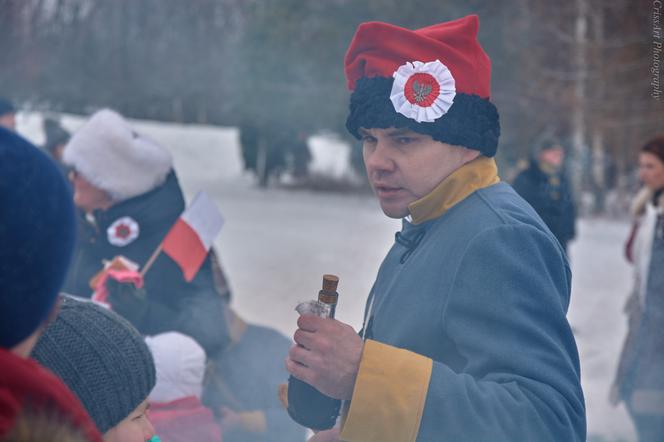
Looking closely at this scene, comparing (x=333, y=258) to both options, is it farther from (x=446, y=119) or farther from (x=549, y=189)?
(x=446, y=119)

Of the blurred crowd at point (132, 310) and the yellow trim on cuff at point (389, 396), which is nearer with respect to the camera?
the blurred crowd at point (132, 310)

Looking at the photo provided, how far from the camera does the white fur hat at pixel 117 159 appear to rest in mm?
3066

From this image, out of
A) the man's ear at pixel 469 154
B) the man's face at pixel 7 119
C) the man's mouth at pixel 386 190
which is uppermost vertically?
the man's ear at pixel 469 154

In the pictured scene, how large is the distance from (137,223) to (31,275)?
7.15 ft

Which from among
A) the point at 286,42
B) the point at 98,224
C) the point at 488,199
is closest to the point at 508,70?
the point at 286,42

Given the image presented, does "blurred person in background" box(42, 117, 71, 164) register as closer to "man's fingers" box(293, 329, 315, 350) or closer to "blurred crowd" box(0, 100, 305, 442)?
"blurred crowd" box(0, 100, 305, 442)

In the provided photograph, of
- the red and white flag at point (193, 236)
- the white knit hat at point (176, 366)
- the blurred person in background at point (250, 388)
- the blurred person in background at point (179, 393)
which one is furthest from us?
the blurred person in background at point (250, 388)

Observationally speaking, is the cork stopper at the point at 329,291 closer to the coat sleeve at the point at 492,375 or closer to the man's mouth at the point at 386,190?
the coat sleeve at the point at 492,375

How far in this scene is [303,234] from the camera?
37.0 feet

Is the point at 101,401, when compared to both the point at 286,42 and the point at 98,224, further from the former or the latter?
the point at 286,42

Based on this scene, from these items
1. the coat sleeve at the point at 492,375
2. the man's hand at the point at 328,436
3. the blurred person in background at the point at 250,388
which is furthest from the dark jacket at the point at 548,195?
the coat sleeve at the point at 492,375

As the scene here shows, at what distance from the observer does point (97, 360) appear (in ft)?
5.14

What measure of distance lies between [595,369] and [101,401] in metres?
4.57

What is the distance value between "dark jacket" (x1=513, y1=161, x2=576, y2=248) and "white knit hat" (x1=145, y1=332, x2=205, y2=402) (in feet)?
10.2
